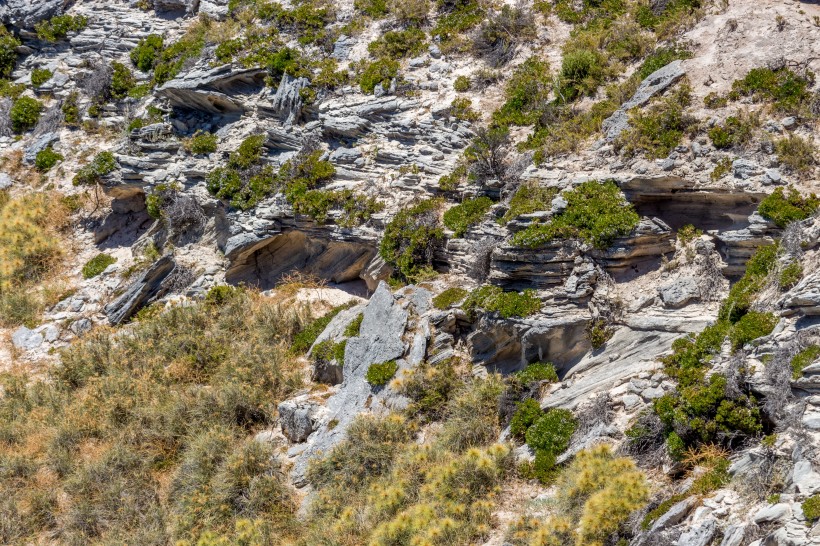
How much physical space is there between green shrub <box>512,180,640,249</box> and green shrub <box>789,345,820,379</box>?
4285 millimetres

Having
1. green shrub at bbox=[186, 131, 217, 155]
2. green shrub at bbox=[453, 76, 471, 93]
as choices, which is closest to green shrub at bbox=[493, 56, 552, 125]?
green shrub at bbox=[453, 76, 471, 93]

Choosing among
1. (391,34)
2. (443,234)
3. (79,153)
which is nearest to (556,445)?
(443,234)

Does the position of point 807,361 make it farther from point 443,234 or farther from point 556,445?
point 443,234

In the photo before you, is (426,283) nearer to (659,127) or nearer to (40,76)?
(659,127)

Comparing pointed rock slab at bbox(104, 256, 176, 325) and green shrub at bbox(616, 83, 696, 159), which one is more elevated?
green shrub at bbox(616, 83, 696, 159)

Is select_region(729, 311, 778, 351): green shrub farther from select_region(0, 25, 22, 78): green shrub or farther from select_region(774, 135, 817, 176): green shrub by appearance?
select_region(0, 25, 22, 78): green shrub

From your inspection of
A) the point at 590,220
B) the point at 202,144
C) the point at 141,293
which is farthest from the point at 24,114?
the point at 590,220

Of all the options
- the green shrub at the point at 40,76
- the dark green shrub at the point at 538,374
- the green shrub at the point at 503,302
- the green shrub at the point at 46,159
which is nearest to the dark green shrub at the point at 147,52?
the green shrub at the point at 40,76

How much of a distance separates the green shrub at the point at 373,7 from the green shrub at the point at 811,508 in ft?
61.8

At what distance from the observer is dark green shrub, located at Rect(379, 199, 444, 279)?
15.4 metres

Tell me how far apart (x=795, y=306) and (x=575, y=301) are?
3.77 m

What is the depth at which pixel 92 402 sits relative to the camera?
14.4 metres

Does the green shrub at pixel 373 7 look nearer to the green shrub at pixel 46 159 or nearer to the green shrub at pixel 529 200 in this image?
the green shrub at pixel 529 200

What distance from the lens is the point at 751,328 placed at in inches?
375
